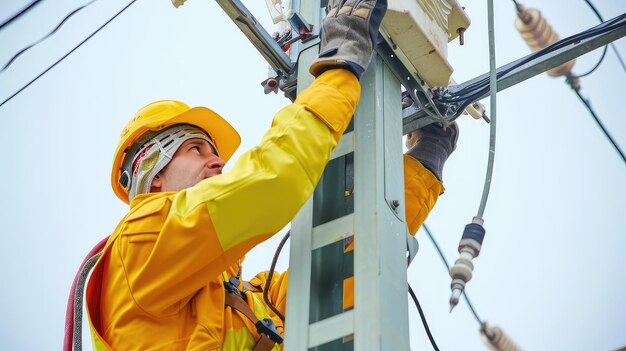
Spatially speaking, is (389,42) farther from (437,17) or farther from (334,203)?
(334,203)

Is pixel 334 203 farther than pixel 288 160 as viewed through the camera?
Yes

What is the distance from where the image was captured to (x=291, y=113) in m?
3.71

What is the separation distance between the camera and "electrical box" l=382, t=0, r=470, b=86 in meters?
4.05

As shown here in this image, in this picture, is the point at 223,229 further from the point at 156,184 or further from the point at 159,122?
the point at 159,122

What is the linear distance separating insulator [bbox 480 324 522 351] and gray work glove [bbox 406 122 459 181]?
80cm

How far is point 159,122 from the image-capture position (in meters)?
4.77

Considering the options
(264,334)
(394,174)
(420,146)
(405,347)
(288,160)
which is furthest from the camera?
(420,146)

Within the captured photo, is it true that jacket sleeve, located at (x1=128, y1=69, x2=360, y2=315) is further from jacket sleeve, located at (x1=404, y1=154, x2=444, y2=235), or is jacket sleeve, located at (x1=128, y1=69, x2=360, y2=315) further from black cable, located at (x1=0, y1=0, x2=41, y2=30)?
black cable, located at (x1=0, y1=0, x2=41, y2=30)

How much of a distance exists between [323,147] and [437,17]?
0.99m

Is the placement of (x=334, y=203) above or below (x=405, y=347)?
above

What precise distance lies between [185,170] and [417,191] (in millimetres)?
1146

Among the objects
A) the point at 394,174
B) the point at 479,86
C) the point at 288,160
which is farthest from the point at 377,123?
the point at 479,86

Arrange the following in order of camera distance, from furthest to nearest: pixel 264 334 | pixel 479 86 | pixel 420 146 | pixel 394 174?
pixel 420 146 → pixel 479 86 → pixel 264 334 → pixel 394 174

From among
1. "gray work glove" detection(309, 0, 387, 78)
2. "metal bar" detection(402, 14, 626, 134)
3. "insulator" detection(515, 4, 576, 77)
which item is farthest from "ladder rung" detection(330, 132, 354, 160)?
"insulator" detection(515, 4, 576, 77)
